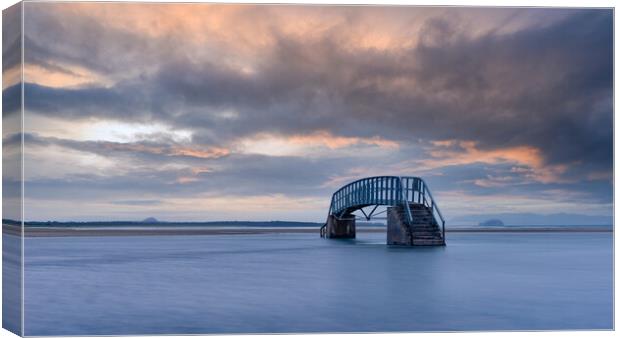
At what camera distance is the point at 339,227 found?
32.4 meters

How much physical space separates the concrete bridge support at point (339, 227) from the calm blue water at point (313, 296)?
13772 millimetres

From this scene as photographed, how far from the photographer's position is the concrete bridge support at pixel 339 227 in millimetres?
32250

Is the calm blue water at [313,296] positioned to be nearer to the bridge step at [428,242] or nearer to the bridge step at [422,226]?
the bridge step at [428,242]

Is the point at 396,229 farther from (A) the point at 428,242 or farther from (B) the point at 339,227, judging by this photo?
(B) the point at 339,227

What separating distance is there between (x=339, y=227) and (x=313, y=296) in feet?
67.0

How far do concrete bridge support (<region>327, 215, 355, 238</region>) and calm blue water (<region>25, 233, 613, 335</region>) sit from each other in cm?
1377

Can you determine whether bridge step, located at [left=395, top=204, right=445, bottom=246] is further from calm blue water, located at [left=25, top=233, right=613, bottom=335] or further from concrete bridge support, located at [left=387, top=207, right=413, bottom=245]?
calm blue water, located at [left=25, top=233, right=613, bottom=335]

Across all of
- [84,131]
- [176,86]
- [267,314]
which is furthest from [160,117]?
[267,314]

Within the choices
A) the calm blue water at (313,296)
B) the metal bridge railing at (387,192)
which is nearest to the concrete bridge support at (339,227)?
the metal bridge railing at (387,192)

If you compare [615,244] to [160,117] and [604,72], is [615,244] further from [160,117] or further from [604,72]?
[160,117]

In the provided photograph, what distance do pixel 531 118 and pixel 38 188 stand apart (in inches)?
297

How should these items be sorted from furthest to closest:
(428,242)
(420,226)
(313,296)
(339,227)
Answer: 1. (339,227)
2. (420,226)
3. (428,242)
4. (313,296)

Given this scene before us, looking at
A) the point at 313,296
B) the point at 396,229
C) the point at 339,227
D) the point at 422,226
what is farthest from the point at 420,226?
the point at 313,296

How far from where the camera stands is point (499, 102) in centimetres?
1438
